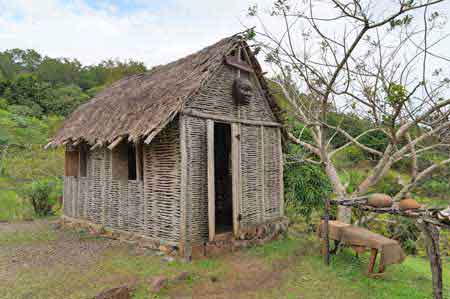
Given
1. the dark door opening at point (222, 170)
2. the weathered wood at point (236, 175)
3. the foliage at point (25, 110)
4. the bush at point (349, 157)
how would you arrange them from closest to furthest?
1. the weathered wood at point (236, 175)
2. the dark door opening at point (222, 170)
3. the bush at point (349, 157)
4. the foliage at point (25, 110)

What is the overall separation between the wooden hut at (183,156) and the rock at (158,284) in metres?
1.13

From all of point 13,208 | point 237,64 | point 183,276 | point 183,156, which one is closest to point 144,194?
point 183,156

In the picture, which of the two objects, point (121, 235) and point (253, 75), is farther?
point (253, 75)

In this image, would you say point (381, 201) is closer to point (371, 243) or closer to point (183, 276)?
point (371, 243)

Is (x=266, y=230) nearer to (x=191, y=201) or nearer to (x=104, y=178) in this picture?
(x=191, y=201)

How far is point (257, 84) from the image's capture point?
8.12m

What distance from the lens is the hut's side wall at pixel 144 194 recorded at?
20.5ft

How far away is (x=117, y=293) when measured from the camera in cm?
442

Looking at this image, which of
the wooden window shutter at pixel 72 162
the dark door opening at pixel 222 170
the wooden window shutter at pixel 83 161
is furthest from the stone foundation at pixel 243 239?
the wooden window shutter at pixel 72 162

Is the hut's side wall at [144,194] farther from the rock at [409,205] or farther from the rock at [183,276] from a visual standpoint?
the rock at [409,205]

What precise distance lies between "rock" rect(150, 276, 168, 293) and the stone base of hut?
1.14 metres

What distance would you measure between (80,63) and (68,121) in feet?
111

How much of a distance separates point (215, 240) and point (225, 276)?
1.06 m

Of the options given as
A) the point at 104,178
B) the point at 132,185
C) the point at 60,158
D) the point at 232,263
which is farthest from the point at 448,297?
the point at 60,158
